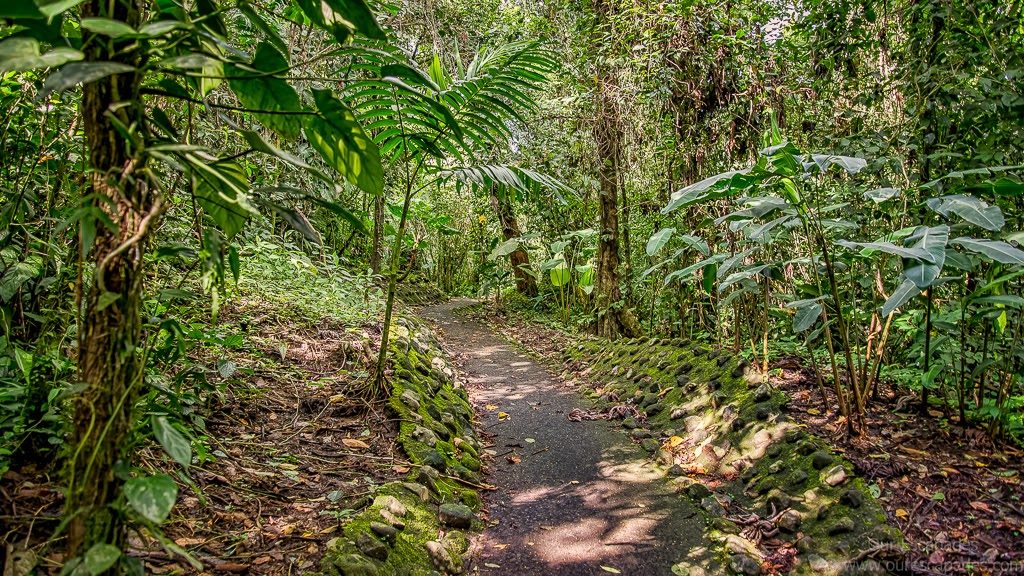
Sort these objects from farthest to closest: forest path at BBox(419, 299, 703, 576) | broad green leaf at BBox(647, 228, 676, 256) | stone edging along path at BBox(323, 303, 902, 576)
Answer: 1. broad green leaf at BBox(647, 228, 676, 256)
2. forest path at BBox(419, 299, 703, 576)
3. stone edging along path at BBox(323, 303, 902, 576)

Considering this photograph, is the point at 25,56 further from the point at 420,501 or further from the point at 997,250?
the point at 997,250

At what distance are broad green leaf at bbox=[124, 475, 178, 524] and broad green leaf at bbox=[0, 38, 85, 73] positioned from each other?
77 centimetres

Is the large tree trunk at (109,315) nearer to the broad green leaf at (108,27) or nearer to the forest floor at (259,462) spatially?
the broad green leaf at (108,27)

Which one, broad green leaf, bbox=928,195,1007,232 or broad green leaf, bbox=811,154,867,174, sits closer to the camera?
broad green leaf, bbox=928,195,1007,232

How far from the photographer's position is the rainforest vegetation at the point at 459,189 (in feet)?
3.46

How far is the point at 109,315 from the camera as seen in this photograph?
105 centimetres

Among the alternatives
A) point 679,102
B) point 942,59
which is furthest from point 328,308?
point 942,59

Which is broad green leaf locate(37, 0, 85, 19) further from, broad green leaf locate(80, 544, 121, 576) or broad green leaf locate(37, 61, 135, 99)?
broad green leaf locate(80, 544, 121, 576)

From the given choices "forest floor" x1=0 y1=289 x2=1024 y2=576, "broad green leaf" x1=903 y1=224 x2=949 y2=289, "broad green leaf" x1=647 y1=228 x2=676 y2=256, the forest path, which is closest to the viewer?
"forest floor" x1=0 y1=289 x2=1024 y2=576

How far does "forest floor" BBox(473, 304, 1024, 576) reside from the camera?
1.90m

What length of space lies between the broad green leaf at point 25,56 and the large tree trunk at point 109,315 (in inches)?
5.5

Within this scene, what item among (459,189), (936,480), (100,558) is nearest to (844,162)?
(936,480)

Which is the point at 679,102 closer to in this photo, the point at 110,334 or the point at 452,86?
the point at 452,86

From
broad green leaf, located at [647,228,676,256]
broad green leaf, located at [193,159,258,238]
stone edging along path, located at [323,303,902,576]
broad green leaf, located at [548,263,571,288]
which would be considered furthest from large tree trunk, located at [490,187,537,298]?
broad green leaf, located at [193,159,258,238]
